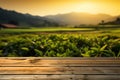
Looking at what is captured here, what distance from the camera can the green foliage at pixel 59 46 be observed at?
5093mm

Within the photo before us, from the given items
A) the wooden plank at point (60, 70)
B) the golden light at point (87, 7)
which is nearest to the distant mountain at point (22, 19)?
the golden light at point (87, 7)

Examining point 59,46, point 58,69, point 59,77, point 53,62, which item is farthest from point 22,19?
point 59,77

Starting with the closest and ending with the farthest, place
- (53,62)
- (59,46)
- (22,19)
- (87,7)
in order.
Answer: (53,62) < (59,46) < (87,7) < (22,19)

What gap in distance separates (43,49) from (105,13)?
223cm

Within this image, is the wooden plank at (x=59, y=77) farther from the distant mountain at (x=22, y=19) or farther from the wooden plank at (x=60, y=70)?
the distant mountain at (x=22, y=19)

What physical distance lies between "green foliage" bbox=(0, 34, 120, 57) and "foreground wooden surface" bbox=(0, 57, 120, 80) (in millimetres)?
1687

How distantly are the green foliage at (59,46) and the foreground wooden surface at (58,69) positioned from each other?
1687 mm

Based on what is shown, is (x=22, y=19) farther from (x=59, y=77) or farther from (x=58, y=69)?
(x=59, y=77)

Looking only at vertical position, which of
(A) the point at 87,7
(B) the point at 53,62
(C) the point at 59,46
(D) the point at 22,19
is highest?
(A) the point at 87,7

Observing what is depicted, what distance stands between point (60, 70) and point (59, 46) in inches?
116

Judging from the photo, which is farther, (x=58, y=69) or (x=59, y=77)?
(x=58, y=69)

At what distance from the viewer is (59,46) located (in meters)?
5.64

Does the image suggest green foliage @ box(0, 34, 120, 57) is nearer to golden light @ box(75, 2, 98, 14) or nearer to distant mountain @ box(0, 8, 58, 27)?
distant mountain @ box(0, 8, 58, 27)

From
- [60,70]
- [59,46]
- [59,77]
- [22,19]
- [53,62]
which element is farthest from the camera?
[22,19]
